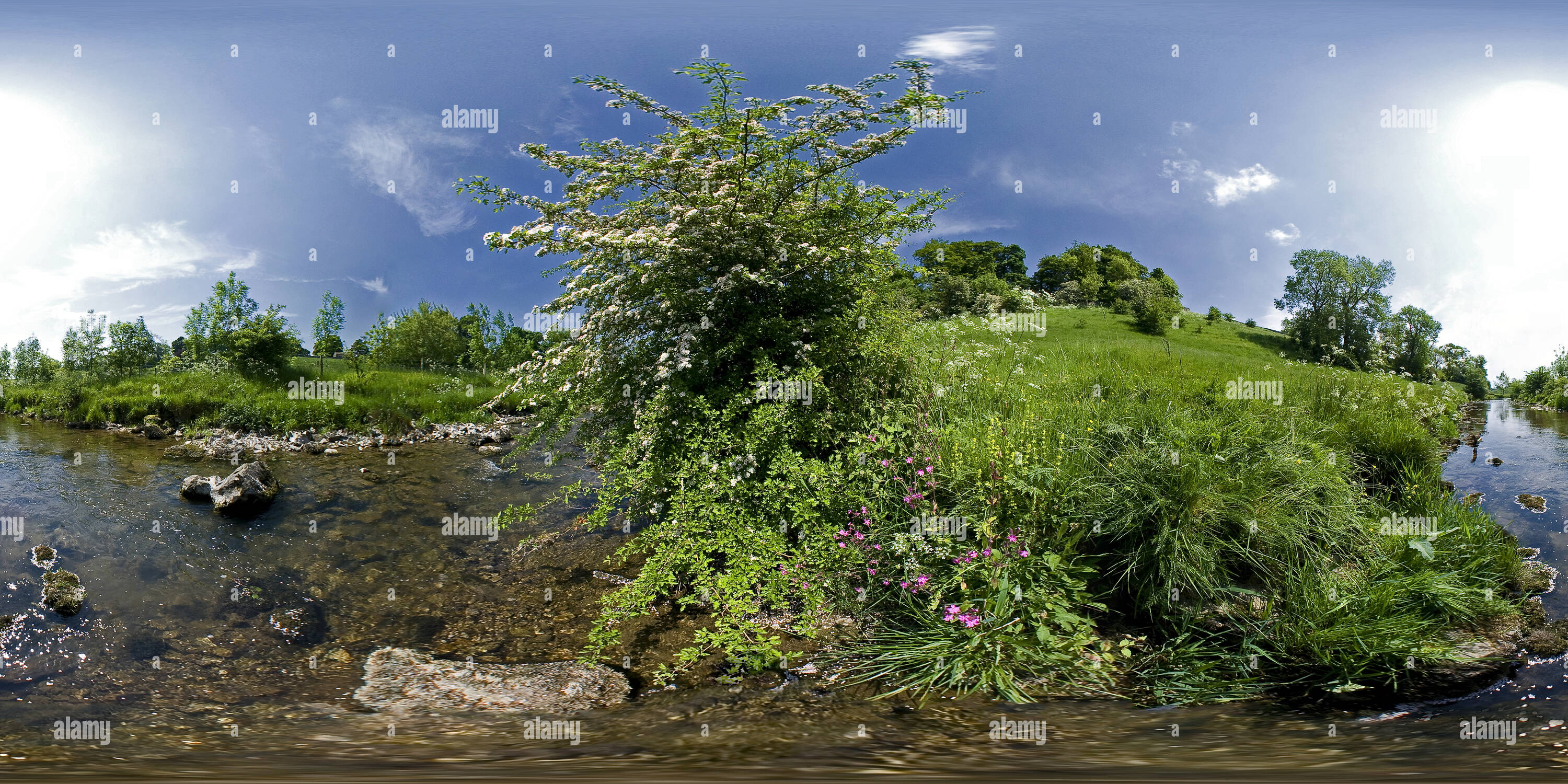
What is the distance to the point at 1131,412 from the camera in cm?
655

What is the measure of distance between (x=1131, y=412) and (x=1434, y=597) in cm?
266

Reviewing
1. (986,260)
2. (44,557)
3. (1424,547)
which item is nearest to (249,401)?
(44,557)

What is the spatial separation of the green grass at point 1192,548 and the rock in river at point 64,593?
8.04 metres

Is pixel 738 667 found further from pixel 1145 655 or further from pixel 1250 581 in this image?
pixel 1250 581

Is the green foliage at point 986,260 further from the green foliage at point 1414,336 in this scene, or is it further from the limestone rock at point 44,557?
the limestone rock at point 44,557

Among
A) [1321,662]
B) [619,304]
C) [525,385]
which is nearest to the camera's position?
[1321,662]

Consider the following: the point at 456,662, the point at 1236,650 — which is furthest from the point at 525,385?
the point at 1236,650

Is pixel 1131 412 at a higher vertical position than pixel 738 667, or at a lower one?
higher

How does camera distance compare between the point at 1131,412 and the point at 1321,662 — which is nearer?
the point at 1321,662

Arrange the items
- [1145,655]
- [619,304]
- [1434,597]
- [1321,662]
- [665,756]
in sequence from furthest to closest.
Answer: [619,304] < [1434,597] < [1145,655] < [1321,662] < [665,756]

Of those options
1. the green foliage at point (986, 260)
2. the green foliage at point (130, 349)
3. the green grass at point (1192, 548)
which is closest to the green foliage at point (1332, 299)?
the green foliage at point (986, 260)

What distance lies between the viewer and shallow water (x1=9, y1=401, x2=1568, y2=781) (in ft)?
10.6

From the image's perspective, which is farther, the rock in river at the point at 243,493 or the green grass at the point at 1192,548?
the rock in river at the point at 243,493

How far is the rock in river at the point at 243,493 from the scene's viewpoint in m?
9.37
